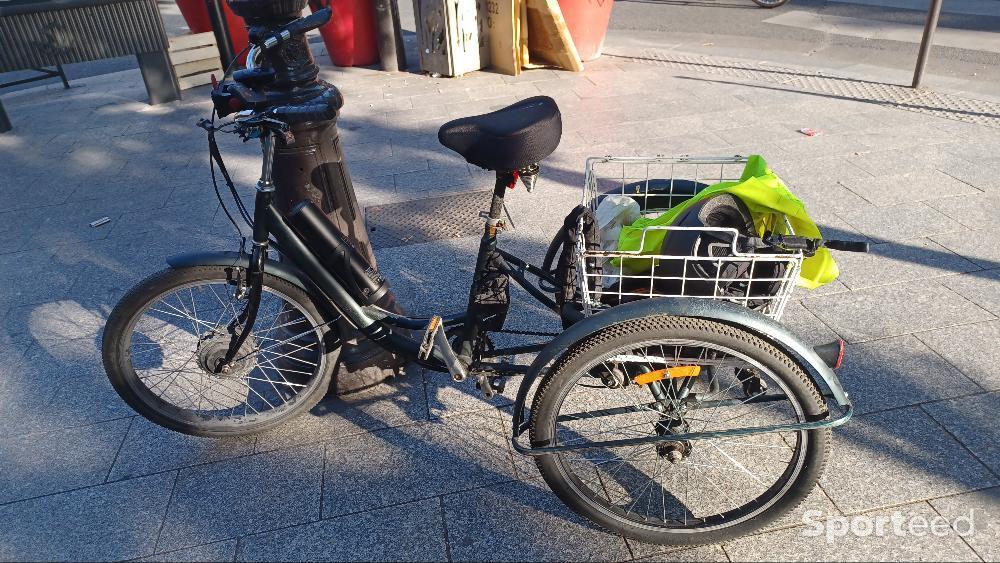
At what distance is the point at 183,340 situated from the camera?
350cm

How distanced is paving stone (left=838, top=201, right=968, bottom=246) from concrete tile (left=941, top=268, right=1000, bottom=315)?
46cm

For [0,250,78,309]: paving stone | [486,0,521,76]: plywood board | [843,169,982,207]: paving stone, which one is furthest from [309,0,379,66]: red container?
[843,169,982,207]: paving stone

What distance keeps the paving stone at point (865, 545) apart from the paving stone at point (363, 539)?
1.02 meters

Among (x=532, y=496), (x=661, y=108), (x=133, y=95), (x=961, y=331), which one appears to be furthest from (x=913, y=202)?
(x=133, y=95)

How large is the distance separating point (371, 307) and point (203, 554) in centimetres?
104

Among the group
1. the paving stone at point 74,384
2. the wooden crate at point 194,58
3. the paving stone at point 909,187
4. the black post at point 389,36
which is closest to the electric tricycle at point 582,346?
the paving stone at point 74,384

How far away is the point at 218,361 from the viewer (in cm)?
273

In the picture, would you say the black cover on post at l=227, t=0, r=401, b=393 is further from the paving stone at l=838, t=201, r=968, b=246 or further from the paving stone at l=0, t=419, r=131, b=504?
the paving stone at l=838, t=201, r=968, b=246

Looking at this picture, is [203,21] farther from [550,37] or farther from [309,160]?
[309,160]

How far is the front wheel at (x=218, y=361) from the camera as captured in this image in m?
2.56

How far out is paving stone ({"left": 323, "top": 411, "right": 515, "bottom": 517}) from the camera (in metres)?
2.55

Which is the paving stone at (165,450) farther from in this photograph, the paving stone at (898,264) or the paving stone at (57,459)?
the paving stone at (898,264)

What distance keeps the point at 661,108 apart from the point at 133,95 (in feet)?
19.4

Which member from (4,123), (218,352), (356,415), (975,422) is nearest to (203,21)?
(4,123)
